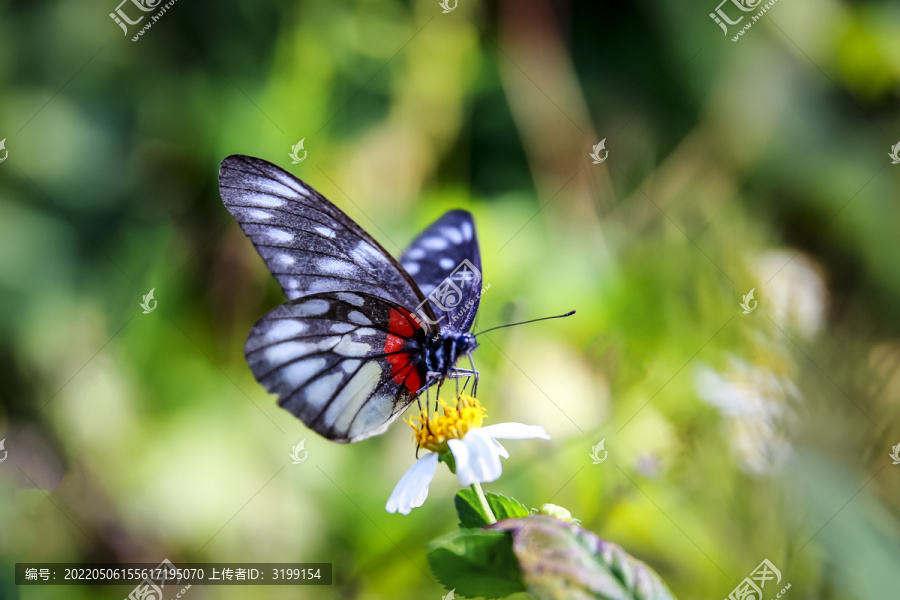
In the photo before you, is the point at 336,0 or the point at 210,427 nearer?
the point at 210,427

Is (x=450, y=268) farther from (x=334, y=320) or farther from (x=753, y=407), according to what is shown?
(x=753, y=407)

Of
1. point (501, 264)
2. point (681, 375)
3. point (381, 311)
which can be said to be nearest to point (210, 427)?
point (381, 311)

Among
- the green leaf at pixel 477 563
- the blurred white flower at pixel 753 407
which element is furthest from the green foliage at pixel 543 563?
the blurred white flower at pixel 753 407

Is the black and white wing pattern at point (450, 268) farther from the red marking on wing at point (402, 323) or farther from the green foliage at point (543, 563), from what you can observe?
the green foliage at point (543, 563)

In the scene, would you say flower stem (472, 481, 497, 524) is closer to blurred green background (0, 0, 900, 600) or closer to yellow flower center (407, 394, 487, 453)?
yellow flower center (407, 394, 487, 453)

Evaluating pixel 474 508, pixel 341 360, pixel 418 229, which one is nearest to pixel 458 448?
pixel 474 508

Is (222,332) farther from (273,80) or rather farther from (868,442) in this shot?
(868,442)
